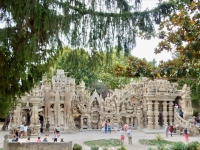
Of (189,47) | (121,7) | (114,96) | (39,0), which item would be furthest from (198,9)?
(114,96)

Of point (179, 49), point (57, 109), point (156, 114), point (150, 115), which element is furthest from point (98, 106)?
point (179, 49)

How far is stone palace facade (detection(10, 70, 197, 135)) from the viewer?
21.6 m

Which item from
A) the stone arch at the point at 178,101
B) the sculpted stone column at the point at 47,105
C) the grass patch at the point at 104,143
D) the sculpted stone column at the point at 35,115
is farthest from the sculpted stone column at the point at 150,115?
the sculpted stone column at the point at 35,115

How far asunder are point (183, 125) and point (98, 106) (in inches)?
292

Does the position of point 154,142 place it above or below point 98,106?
below

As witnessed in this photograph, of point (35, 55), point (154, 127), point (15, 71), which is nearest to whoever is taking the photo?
point (35, 55)

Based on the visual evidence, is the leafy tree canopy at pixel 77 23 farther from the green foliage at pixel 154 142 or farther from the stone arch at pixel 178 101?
the stone arch at pixel 178 101

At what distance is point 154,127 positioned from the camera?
23.1 meters

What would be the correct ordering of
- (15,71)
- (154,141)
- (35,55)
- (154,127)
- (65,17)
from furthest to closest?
(154,127) → (154,141) → (15,71) → (35,55) → (65,17)

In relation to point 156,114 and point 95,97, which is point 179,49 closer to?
point 156,114

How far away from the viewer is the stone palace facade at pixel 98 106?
21.6 meters

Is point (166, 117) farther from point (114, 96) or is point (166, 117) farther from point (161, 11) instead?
point (161, 11)

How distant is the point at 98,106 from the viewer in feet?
80.9

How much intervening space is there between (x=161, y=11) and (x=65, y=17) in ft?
6.96
